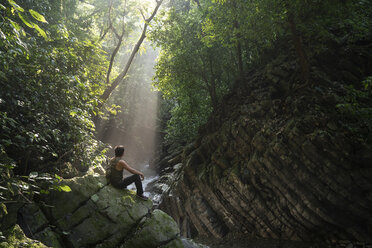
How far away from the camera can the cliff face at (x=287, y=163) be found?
9.64 m

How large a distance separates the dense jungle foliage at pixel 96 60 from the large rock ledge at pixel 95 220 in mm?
955

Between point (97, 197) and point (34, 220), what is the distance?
198 centimetres

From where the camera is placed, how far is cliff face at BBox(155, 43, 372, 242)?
9641 millimetres

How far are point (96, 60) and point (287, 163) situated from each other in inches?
490

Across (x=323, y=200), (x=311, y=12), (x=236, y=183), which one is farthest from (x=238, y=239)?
(x=311, y=12)

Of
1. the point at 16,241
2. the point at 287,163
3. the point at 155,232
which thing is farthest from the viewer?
the point at 287,163

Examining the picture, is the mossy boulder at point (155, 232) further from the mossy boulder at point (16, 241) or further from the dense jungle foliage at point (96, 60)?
the dense jungle foliage at point (96, 60)

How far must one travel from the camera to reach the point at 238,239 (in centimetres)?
1225

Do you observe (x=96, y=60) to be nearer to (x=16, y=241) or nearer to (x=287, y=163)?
(x=16, y=241)

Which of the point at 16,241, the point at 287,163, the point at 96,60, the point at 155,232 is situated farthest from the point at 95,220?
the point at 96,60

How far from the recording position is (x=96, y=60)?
1405 cm

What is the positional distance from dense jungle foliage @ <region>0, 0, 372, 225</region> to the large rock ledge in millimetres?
955

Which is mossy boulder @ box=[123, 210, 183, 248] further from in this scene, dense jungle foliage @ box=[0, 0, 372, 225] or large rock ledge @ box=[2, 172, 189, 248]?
dense jungle foliage @ box=[0, 0, 372, 225]

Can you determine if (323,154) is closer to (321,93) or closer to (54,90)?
(321,93)
